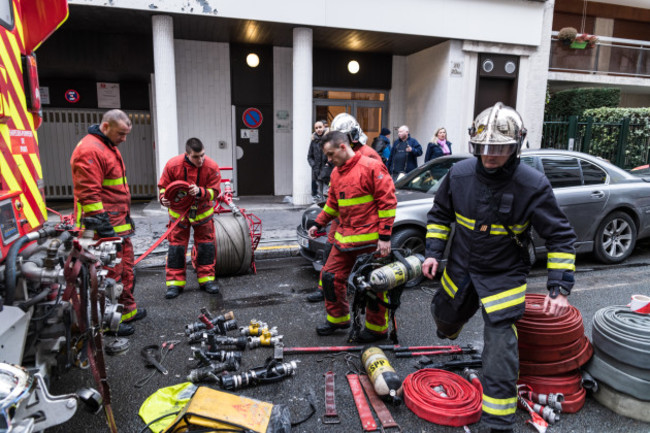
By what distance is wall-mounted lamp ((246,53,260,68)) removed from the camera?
11.3 metres

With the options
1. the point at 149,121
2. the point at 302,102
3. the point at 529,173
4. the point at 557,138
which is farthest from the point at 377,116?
the point at 529,173

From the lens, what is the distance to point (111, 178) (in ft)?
13.7

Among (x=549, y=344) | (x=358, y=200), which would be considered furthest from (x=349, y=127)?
(x=549, y=344)

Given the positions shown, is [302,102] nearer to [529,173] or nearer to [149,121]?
[149,121]

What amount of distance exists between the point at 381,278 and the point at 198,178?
2691mm

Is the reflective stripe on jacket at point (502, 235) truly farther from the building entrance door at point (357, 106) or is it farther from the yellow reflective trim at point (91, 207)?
the building entrance door at point (357, 106)

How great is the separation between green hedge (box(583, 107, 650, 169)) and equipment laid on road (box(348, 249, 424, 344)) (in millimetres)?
12088

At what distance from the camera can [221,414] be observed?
2400 millimetres

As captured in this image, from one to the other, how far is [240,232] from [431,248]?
10.2 feet

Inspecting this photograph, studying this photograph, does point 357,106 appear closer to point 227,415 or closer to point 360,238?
point 360,238

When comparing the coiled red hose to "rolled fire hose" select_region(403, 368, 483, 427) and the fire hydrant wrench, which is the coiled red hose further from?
"rolled fire hose" select_region(403, 368, 483, 427)

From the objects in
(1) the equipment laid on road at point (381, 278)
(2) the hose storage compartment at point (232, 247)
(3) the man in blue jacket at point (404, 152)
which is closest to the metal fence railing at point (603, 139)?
(3) the man in blue jacket at point (404, 152)

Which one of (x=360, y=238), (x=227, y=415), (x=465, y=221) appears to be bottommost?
(x=227, y=415)

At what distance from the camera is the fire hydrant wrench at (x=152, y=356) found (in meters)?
3.49
